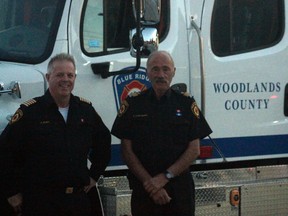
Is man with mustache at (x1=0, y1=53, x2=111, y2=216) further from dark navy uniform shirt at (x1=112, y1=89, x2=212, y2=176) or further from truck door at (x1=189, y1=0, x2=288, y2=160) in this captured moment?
truck door at (x1=189, y1=0, x2=288, y2=160)

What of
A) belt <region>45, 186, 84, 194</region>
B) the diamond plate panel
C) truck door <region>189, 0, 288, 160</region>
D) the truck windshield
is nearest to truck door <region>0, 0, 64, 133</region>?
the truck windshield

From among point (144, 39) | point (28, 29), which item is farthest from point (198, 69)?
point (28, 29)

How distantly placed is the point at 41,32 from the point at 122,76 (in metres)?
0.61

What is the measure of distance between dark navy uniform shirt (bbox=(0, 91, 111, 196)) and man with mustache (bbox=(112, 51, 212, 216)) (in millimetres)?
319

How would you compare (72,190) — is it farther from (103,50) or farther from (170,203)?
(103,50)

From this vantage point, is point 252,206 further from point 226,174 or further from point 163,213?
point 163,213

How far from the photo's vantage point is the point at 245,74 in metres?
4.99

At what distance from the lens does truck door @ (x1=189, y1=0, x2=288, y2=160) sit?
192 inches

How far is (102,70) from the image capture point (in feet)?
→ 14.4

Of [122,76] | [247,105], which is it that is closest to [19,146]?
[122,76]

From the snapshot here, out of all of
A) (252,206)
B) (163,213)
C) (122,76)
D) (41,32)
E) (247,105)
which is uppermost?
(41,32)

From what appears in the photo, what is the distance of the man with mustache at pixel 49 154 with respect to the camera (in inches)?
144

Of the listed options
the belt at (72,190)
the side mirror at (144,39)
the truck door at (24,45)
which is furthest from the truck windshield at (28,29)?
the belt at (72,190)

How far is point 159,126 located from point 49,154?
0.67 meters
